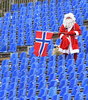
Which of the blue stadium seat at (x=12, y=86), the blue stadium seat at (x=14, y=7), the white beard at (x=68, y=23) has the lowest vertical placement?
the blue stadium seat at (x=12, y=86)

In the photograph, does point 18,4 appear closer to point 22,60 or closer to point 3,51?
point 3,51

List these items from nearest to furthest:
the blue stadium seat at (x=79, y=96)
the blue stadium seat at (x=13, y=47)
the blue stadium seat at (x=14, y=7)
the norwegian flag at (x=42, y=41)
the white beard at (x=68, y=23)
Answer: the blue stadium seat at (x=79, y=96), the norwegian flag at (x=42, y=41), the white beard at (x=68, y=23), the blue stadium seat at (x=13, y=47), the blue stadium seat at (x=14, y=7)

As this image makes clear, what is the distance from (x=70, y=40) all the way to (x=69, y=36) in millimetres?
108

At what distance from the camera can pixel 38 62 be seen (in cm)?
977

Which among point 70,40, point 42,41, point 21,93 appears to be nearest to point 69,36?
point 70,40

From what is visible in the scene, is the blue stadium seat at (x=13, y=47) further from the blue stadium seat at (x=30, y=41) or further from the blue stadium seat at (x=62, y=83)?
the blue stadium seat at (x=62, y=83)

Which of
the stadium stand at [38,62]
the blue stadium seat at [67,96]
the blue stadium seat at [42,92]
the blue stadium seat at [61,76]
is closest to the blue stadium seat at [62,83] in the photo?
the stadium stand at [38,62]

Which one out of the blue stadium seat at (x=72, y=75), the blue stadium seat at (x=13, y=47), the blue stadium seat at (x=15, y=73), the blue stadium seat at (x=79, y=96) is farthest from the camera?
the blue stadium seat at (x=13, y=47)

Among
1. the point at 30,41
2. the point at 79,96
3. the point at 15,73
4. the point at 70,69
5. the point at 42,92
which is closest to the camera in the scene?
the point at 79,96

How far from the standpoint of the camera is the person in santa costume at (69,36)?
9383 millimetres

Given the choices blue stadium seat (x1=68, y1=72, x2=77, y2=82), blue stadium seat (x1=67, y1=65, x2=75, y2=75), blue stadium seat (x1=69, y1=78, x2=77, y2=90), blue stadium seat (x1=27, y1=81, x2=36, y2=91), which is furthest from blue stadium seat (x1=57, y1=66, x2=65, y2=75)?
blue stadium seat (x1=27, y1=81, x2=36, y2=91)

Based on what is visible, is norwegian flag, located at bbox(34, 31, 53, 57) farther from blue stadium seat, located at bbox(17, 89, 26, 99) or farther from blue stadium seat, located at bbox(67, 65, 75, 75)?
blue stadium seat, located at bbox(17, 89, 26, 99)

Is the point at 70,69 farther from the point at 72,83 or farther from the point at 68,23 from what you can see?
the point at 68,23

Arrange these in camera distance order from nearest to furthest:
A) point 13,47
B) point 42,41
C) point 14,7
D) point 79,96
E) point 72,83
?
point 79,96 → point 72,83 → point 42,41 → point 13,47 → point 14,7
